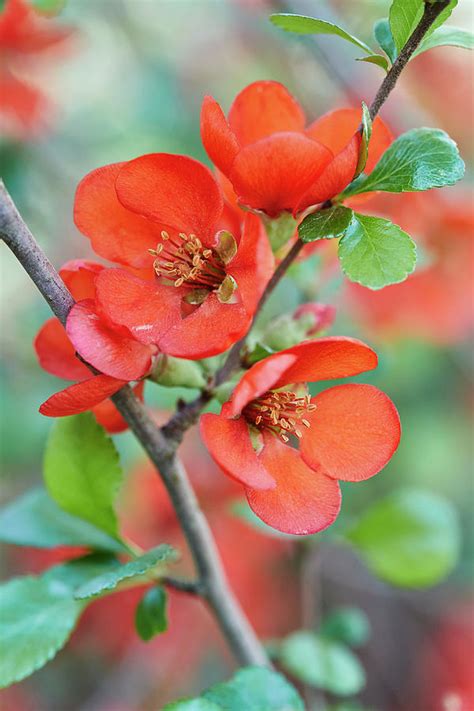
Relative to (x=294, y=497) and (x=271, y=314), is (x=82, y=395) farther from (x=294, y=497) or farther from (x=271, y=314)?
(x=271, y=314)

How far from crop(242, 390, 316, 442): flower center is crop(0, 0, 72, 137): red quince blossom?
38.3 inches

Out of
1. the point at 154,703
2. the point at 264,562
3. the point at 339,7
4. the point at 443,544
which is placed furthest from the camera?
the point at 339,7

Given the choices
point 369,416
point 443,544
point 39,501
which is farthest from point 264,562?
point 369,416

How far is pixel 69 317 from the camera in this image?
1.92ft

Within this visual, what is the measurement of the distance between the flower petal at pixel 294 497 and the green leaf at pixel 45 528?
26 cm

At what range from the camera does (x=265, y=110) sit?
2.43 ft

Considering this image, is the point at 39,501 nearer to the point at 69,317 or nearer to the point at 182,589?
the point at 182,589

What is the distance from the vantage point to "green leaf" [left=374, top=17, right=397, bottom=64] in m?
0.64

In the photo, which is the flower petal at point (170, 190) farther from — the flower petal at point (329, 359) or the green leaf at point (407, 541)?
the green leaf at point (407, 541)

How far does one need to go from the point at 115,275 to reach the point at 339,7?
1.64 metres

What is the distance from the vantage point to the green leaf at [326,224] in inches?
23.7

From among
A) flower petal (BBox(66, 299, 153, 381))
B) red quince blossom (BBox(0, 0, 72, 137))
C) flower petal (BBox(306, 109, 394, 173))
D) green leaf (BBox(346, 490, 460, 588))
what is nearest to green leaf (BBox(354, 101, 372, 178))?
flower petal (BBox(306, 109, 394, 173))

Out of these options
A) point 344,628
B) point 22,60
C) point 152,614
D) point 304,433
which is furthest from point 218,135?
point 22,60

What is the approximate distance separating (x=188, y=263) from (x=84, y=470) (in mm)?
248
